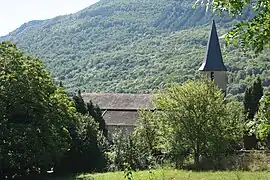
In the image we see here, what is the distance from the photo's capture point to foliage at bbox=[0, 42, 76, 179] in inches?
982

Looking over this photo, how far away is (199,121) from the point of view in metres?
30.2

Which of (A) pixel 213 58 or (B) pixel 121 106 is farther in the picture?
(B) pixel 121 106

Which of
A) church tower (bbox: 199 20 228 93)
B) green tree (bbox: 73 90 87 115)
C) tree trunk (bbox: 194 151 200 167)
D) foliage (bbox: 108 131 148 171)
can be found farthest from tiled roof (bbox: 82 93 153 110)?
tree trunk (bbox: 194 151 200 167)

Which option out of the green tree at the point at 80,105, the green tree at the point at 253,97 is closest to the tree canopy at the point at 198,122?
the green tree at the point at 80,105

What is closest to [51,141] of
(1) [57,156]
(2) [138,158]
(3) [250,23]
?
(1) [57,156]

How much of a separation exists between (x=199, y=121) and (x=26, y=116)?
36.0 ft

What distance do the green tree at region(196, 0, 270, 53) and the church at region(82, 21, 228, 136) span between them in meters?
44.8

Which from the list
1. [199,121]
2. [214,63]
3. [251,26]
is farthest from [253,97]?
[251,26]

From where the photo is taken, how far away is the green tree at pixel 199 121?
30.1 m

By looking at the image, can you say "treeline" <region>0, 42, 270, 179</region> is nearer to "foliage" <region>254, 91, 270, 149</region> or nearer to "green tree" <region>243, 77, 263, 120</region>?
"green tree" <region>243, 77, 263, 120</region>

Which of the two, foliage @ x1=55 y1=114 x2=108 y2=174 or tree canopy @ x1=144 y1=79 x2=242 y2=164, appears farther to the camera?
foliage @ x1=55 y1=114 x2=108 y2=174

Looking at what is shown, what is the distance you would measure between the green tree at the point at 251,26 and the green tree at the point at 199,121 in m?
23.1

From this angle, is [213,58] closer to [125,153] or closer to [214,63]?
[214,63]

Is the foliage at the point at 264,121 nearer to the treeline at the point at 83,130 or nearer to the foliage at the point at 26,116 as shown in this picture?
the treeline at the point at 83,130
